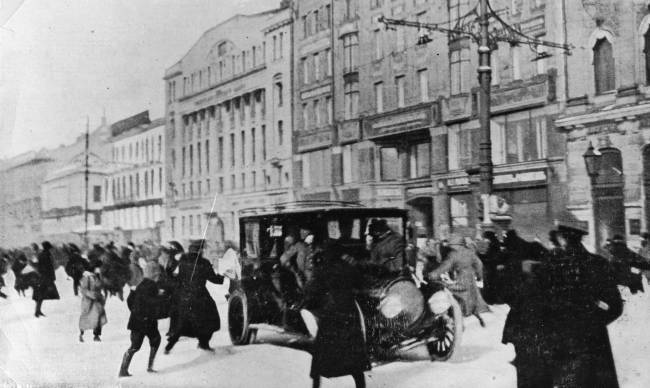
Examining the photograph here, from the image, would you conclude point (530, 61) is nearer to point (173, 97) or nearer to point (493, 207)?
point (493, 207)

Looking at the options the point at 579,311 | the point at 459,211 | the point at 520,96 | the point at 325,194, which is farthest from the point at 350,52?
the point at 579,311

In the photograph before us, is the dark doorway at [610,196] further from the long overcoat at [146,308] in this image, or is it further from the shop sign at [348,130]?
the long overcoat at [146,308]

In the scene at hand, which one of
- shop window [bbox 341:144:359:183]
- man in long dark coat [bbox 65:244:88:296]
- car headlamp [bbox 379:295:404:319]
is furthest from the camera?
man in long dark coat [bbox 65:244:88:296]

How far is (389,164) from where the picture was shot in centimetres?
472

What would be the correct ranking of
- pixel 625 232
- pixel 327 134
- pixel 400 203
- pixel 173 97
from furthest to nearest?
pixel 173 97 → pixel 327 134 → pixel 400 203 → pixel 625 232

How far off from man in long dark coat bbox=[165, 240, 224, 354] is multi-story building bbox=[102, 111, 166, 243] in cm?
49

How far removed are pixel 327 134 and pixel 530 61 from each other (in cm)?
150

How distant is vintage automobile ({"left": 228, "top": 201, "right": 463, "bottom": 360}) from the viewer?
14.5ft

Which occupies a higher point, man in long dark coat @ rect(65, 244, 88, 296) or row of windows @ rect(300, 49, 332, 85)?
row of windows @ rect(300, 49, 332, 85)

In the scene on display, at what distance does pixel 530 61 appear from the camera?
428cm

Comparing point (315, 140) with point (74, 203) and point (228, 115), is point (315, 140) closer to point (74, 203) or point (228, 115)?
point (228, 115)

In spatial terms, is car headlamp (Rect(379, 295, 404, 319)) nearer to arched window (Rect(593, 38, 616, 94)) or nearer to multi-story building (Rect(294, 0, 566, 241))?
multi-story building (Rect(294, 0, 566, 241))

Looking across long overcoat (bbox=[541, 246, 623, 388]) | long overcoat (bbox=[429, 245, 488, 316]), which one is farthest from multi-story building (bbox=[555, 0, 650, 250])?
long overcoat (bbox=[429, 245, 488, 316])

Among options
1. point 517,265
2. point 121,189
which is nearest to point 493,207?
point 517,265
